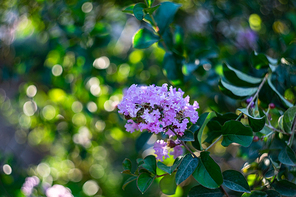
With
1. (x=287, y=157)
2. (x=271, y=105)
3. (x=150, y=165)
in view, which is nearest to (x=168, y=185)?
(x=150, y=165)

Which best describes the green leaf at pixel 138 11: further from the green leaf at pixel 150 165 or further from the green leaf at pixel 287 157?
the green leaf at pixel 287 157

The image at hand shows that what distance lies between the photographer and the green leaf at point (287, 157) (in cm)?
55

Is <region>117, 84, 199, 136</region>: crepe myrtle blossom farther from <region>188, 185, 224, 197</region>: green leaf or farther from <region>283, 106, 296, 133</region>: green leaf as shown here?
<region>283, 106, 296, 133</region>: green leaf

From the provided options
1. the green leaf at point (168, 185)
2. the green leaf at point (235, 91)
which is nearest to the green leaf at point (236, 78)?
the green leaf at point (235, 91)

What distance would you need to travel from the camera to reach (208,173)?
1.58 feet

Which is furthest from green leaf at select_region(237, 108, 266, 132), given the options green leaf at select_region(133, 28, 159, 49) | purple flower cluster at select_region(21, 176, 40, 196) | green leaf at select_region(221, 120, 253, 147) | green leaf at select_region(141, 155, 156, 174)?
purple flower cluster at select_region(21, 176, 40, 196)

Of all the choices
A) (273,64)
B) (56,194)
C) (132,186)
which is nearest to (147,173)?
(273,64)

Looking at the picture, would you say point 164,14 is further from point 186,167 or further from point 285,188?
point 285,188

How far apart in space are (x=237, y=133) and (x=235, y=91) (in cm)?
18

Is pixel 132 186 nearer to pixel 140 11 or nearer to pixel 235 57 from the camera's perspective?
pixel 235 57

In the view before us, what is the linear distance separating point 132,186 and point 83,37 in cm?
142

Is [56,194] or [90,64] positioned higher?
[90,64]

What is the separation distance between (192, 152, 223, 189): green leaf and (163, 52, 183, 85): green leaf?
33 cm

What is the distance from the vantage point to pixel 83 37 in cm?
112
